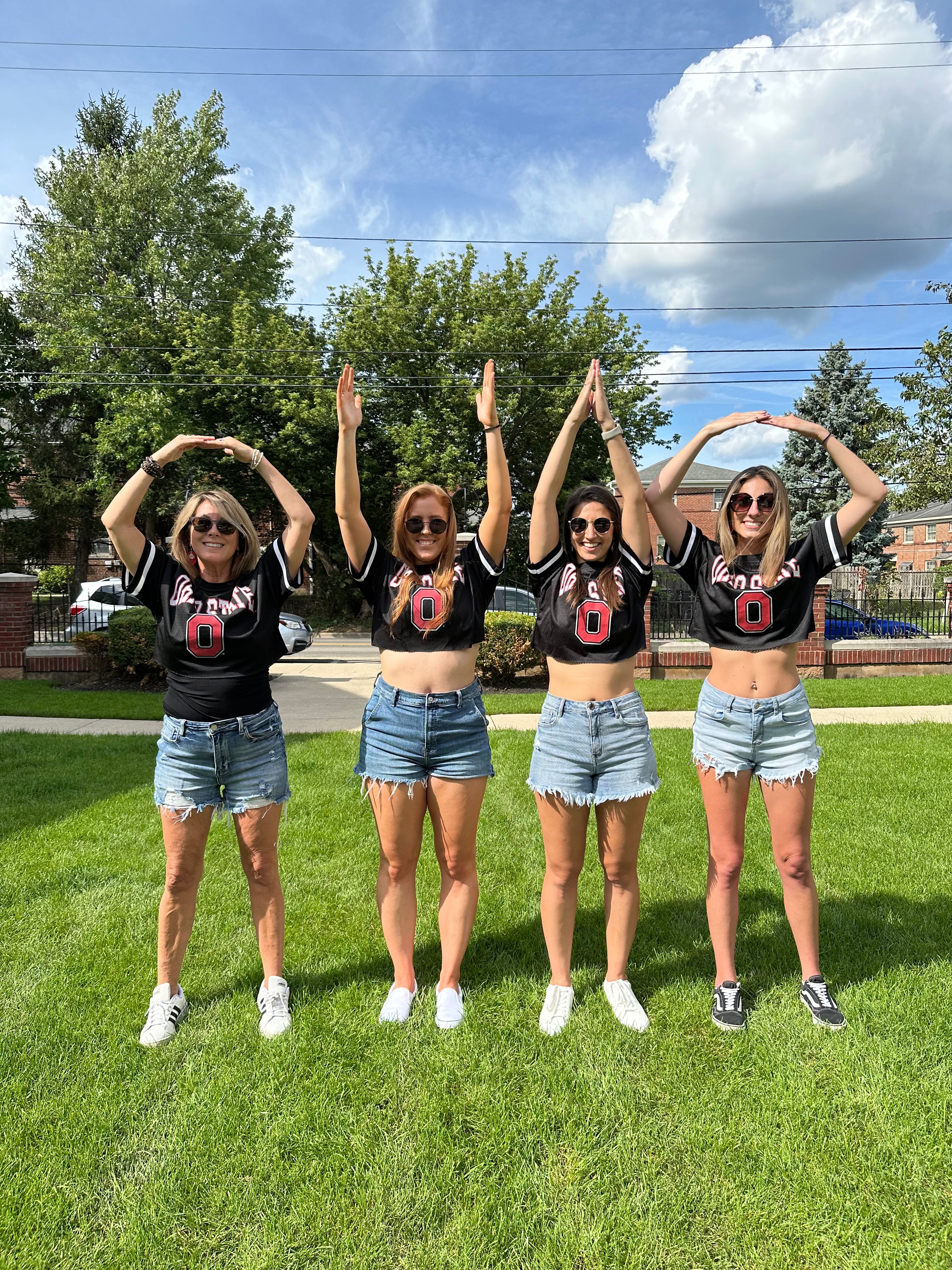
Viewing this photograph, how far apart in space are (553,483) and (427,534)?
55 centimetres

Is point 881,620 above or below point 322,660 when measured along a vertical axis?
above

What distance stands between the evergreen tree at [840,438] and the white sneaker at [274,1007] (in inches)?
1049

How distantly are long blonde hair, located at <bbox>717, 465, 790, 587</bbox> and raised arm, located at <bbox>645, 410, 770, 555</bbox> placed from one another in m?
0.18

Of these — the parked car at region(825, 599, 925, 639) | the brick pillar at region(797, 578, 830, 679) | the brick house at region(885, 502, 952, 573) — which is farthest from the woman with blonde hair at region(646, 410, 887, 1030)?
the brick house at region(885, 502, 952, 573)

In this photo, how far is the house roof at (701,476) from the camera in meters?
35.6

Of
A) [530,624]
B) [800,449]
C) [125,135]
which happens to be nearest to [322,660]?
[530,624]

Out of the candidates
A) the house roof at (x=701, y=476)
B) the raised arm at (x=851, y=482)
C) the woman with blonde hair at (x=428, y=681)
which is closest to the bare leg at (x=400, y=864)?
the woman with blonde hair at (x=428, y=681)

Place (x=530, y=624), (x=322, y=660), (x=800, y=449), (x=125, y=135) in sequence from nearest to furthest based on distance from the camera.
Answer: (x=530, y=624)
(x=322, y=660)
(x=800, y=449)
(x=125, y=135)

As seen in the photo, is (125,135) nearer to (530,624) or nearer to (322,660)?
(322,660)

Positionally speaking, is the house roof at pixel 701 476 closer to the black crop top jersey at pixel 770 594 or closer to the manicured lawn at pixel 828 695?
the manicured lawn at pixel 828 695

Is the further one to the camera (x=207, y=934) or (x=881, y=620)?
(x=881, y=620)

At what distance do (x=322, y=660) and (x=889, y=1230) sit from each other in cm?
1536

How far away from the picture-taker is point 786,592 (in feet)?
10.2

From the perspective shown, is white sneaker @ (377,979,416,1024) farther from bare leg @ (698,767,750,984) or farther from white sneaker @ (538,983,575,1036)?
bare leg @ (698,767,750,984)
